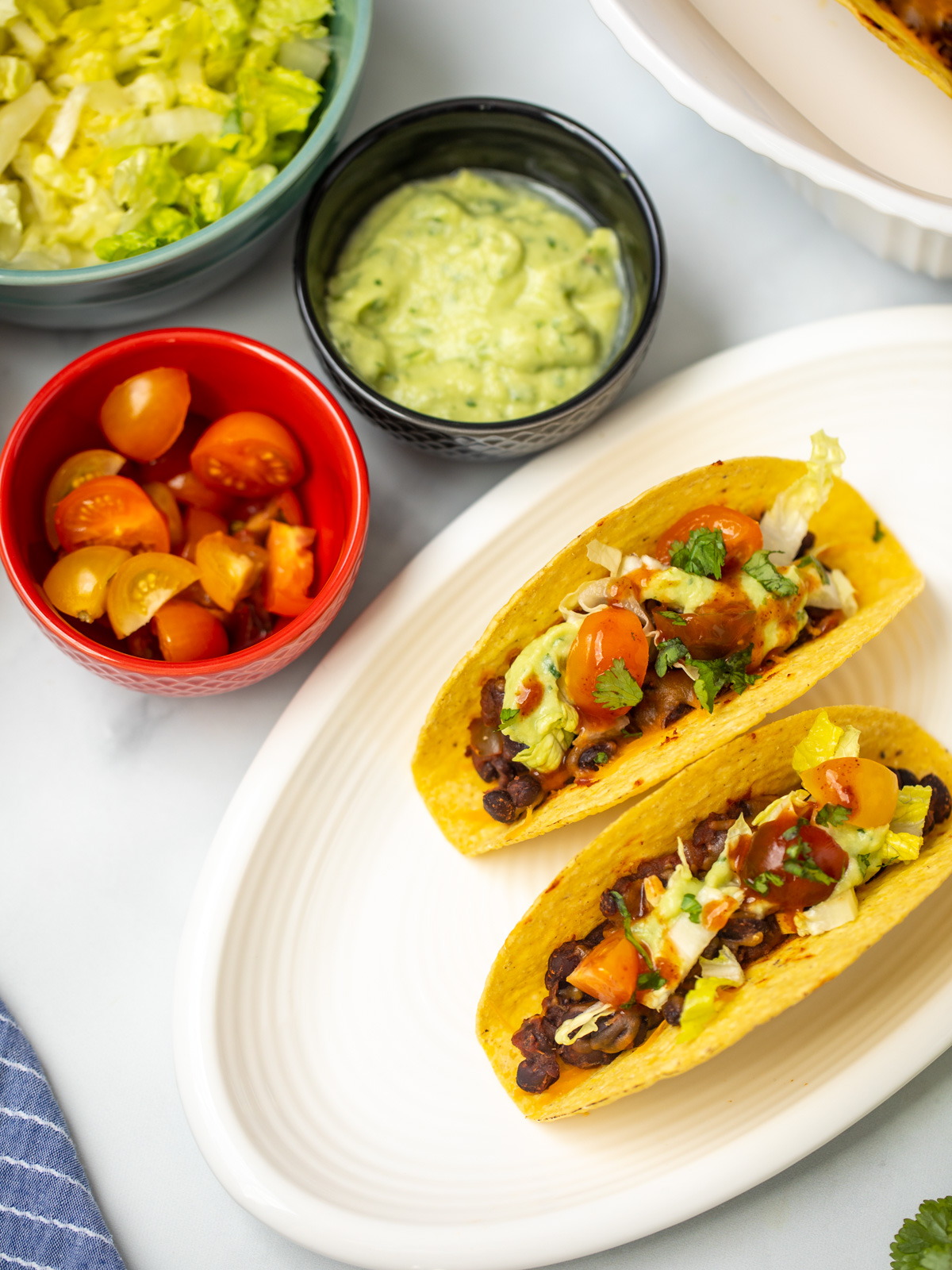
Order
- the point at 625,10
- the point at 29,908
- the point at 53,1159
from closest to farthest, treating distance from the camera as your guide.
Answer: the point at 625,10
the point at 53,1159
the point at 29,908

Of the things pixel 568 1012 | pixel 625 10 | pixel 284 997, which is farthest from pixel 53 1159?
pixel 625 10

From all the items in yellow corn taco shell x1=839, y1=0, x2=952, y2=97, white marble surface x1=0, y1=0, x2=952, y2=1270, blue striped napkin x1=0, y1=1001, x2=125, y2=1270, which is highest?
yellow corn taco shell x1=839, y1=0, x2=952, y2=97

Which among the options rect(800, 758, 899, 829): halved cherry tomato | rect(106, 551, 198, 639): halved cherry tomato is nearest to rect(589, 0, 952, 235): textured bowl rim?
rect(800, 758, 899, 829): halved cherry tomato

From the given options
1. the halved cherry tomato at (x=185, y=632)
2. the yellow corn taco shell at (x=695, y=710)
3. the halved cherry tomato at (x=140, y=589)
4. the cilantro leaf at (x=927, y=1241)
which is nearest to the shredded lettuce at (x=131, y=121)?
the halved cherry tomato at (x=140, y=589)

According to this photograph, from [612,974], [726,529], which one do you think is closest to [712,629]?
[726,529]

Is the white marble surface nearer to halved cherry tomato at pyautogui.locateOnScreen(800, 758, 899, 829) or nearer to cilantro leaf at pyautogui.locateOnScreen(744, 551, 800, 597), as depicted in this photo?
cilantro leaf at pyautogui.locateOnScreen(744, 551, 800, 597)

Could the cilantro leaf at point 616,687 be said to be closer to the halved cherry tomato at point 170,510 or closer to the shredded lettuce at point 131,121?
the halved cherry tomato at point 170,510

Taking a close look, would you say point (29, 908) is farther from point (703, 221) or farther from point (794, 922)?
point (703, 221)
